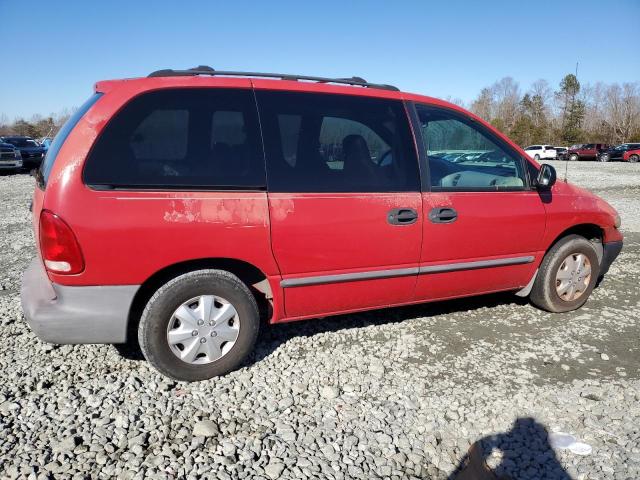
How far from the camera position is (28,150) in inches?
932

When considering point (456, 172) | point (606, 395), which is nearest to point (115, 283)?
point (456, 172)

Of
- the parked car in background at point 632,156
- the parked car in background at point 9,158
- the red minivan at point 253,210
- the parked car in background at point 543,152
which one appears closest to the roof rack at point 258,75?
the red minivan at point 253,210

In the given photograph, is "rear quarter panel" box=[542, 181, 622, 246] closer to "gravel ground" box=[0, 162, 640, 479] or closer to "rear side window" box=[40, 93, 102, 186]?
"gravel ground" box=[0, 162, 640, 479]

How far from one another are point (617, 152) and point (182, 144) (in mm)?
43738

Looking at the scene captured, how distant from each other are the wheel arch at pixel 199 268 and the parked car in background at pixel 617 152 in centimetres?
4241

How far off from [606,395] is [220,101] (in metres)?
3.07

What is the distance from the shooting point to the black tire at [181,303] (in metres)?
2.99

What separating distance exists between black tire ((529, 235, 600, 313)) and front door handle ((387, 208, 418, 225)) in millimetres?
1540

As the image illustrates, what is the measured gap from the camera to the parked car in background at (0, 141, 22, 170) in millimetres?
20609

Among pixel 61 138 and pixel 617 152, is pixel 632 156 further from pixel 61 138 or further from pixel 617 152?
pixel 61 138

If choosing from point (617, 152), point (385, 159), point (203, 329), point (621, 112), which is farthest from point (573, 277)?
point (621, 112)

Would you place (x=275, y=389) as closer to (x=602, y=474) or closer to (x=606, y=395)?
(x=602, y=474)

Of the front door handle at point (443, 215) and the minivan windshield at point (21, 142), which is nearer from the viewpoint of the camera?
the front door handle at point (443, 215)

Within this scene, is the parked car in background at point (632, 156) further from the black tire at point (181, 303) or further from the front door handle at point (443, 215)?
the black tire at point (181, 303)
